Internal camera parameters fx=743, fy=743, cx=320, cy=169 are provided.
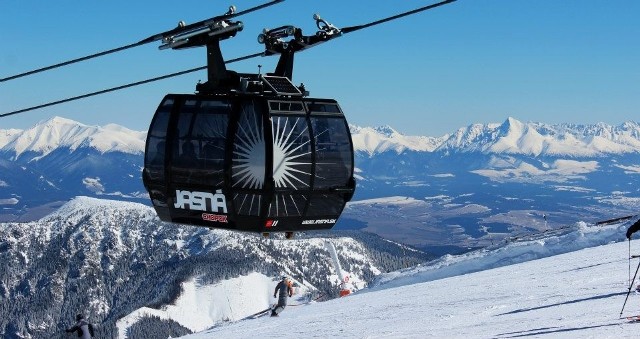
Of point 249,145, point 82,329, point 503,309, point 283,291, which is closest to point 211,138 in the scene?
point 249,145

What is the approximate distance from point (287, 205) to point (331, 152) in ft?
4.38

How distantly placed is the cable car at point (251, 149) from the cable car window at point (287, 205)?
2 centimetres

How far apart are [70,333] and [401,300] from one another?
12.1 meters

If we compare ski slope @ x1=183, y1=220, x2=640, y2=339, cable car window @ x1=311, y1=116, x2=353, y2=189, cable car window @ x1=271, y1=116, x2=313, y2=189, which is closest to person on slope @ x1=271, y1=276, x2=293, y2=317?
ski slope @ x1=183, y1=220, x2=640, y2=339

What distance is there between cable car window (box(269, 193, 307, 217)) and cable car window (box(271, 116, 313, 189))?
0.70ft

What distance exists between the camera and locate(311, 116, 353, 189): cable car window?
13938 millimetres

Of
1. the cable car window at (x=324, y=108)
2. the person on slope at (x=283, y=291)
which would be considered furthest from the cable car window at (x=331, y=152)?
the person on slope at (x=283, y=291)

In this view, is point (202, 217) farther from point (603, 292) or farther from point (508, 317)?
point (603, 292)

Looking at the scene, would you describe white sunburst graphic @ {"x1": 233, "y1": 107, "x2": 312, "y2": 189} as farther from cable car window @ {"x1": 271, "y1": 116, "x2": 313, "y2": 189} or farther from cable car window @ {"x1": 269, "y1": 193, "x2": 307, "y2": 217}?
cable car window @ {"x1": 269, "y1": 193, "x2": 307, "y2": 217}

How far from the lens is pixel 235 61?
1485 cm

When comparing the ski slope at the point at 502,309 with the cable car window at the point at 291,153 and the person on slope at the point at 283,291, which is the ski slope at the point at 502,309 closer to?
the person on slope at the point at 283,291

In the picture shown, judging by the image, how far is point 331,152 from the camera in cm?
1415

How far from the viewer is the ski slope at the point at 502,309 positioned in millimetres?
16181

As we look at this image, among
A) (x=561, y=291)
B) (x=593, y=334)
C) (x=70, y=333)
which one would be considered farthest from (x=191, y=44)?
(x=561, y=291)
